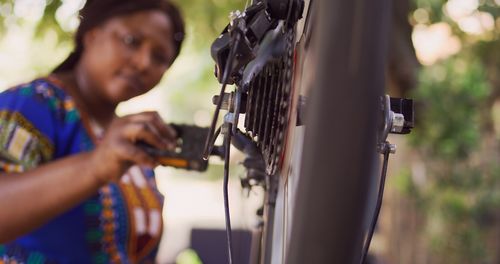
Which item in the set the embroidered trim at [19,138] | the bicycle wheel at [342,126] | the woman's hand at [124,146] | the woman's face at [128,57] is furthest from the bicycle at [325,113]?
the woman's face at [128,57]

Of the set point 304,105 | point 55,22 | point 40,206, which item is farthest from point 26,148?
point 55,22

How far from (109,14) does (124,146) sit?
423 millimetres

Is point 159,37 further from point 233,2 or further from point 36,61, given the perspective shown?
point 36,61

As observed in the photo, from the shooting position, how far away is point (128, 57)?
98 cm

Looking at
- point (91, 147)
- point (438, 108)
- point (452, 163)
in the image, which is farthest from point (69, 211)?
point (452, 163)

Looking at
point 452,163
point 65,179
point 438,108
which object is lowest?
point 452,163

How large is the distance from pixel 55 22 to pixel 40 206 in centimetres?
166

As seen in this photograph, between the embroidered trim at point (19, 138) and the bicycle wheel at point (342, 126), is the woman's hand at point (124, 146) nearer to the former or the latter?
the embroidered trim at point (19, 138)

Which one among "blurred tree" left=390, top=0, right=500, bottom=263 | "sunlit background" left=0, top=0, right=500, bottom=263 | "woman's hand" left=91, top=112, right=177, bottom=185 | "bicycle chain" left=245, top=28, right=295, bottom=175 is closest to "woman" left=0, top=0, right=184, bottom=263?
"woman's hand" left=91, top=112, right=177, bottom=185

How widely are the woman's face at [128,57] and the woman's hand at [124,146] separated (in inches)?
10.7

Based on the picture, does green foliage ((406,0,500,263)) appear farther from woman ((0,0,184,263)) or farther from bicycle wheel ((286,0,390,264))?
Result: bicycle wheel ((286,0,390,264))

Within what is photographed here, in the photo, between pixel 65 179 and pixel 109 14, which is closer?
pixel 65 179

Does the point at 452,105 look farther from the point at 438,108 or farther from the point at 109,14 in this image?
the point at 109,14

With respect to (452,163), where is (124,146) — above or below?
above
